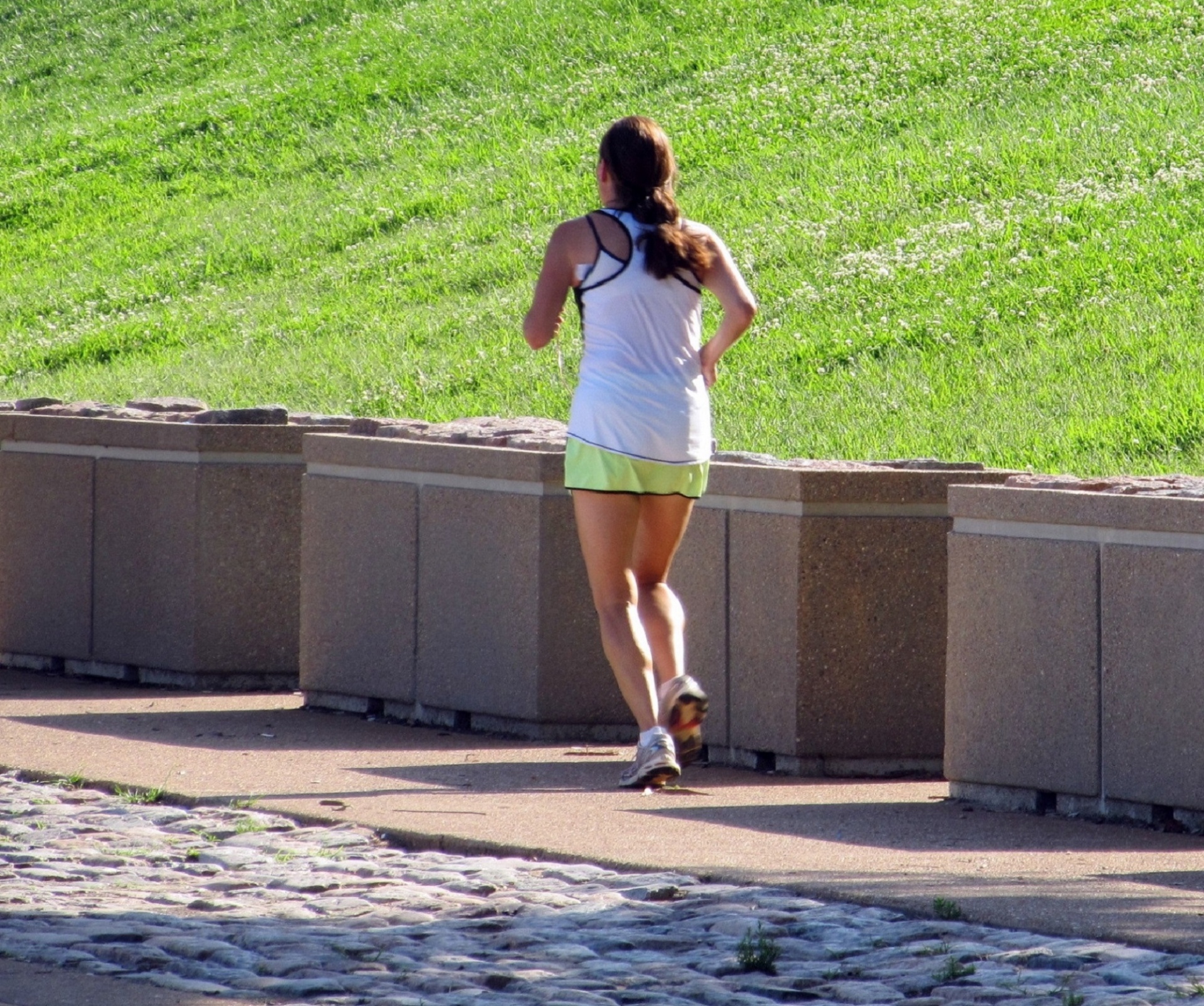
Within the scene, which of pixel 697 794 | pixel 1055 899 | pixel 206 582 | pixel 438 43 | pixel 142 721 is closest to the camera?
pixel 1055 899

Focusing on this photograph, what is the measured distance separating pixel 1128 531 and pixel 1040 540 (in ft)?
0.99

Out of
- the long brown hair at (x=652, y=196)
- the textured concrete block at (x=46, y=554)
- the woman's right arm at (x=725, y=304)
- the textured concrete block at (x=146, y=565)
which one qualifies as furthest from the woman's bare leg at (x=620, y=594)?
the textured concrete block at (x=46, y=554)

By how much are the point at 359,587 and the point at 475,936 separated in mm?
3720

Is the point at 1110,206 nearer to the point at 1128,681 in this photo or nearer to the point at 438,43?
the point at 1128,681

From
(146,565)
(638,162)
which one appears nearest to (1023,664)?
(638,162)

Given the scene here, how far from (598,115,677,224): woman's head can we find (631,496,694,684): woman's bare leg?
878 millimetres

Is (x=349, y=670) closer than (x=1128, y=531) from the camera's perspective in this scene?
No

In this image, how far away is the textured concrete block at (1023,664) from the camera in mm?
6410

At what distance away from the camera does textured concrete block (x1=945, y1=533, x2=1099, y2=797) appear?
252 inches

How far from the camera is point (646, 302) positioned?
6.46 metres

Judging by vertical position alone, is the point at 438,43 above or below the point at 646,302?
above

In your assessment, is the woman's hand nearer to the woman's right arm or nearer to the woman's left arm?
the woman's right arm

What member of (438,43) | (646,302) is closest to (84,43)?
(438,43)

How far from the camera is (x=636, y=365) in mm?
6438
